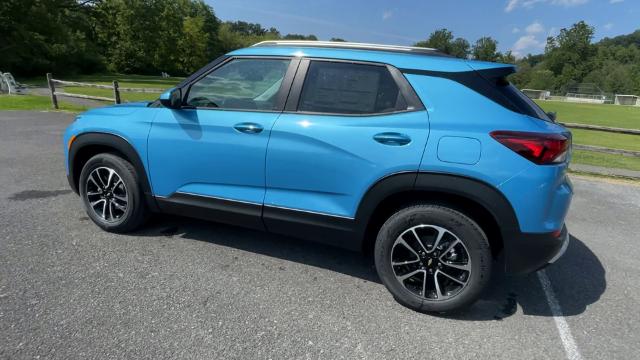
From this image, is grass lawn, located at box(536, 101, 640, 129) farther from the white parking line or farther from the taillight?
the taillight

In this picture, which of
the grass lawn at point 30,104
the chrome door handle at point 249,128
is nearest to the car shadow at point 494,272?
the chrome door handle at point 249,128

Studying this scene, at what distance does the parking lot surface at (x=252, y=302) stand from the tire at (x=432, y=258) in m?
0.16

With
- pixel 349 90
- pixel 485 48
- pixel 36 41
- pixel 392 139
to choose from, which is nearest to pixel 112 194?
pixel 349 90

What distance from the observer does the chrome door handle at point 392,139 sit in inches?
109

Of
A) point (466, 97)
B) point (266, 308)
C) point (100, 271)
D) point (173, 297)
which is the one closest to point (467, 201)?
point (466, 97)

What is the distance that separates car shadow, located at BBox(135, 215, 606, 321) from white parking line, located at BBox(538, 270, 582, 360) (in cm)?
4

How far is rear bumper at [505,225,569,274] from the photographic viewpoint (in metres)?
2.66

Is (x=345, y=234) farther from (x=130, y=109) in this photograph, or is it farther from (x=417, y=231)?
(x=130, y=109)

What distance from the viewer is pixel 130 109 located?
3771mm

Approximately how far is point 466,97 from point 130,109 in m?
2.92

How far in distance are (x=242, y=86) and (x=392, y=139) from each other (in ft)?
4.66

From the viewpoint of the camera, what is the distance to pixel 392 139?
110 inches

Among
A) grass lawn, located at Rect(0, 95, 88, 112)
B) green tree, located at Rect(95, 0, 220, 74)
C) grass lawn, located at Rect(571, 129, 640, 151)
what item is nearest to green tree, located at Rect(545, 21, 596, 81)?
green tree, located at Rect(95, 0, 220, 74)

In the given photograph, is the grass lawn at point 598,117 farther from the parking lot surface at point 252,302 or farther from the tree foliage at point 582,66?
the tree foliage at point 582,66
